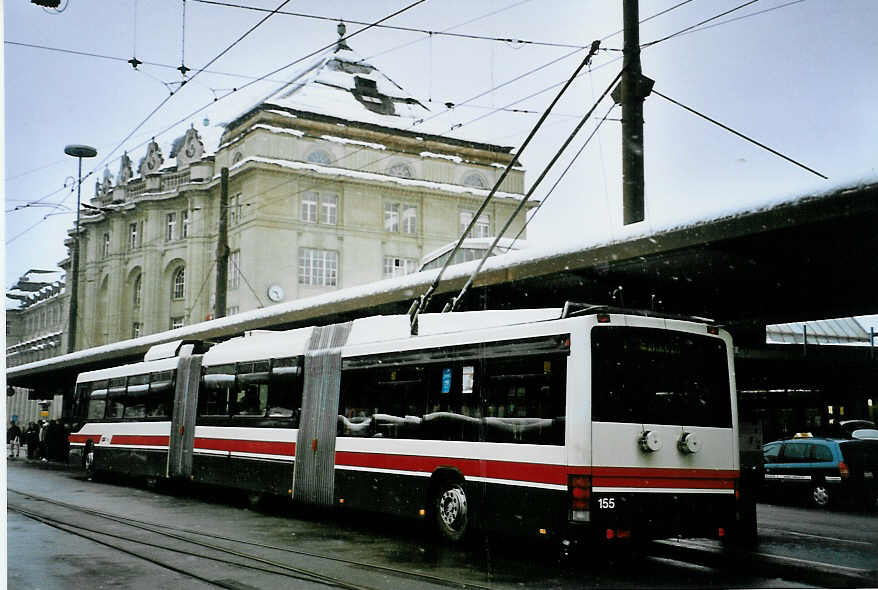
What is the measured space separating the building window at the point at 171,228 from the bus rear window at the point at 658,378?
21059 millimetres

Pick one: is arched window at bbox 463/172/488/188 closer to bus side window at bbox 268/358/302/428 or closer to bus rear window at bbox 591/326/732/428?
bus side window at bbox 268/358/302/428

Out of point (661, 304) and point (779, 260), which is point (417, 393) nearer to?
point (779, 260)

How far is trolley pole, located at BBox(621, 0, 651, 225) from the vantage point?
1609 centimetres

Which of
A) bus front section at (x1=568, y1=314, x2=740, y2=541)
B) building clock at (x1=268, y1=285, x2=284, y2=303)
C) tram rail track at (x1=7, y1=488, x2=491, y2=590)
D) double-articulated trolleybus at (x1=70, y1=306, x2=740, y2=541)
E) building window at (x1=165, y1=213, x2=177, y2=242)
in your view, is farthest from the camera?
building clock at (x1=268, y1=285, x2=284, y2=303)

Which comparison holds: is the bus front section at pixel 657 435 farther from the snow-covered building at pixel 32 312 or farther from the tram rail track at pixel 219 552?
the snow-covered building at pixel 32 312

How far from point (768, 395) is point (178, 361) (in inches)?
734

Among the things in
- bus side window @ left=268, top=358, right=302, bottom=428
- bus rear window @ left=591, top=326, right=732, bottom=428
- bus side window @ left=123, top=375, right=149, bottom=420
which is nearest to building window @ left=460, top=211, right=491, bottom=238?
bus side window @ left=268, top=358, right=302, bottom=428

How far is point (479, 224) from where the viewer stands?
15.9m

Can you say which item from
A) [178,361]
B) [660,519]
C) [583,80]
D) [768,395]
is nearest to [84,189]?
[178,361]

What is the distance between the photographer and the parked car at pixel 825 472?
18.0 meters

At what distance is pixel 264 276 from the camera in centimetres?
2938


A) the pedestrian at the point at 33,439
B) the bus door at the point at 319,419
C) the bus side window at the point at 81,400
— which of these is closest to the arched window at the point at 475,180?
the bus door at the point at 319,419

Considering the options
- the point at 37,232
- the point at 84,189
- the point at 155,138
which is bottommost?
the point at 37,232

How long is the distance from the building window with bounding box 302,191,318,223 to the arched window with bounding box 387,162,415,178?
3431 mm
